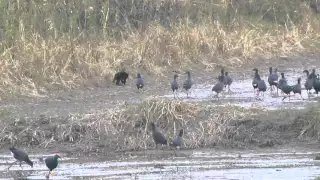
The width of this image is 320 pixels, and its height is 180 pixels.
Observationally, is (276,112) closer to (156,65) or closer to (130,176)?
(130,176)

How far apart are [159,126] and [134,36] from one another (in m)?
8.30

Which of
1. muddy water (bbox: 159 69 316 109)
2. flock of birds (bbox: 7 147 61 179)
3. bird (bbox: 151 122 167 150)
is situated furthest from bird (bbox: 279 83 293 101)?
flock of birds (bbox: 7 147 61 179)

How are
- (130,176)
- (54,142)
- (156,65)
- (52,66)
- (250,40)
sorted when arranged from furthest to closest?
1. (250,40)
2. (156,65)
3. (52,66)
4. (54,142)
5. (130,176)

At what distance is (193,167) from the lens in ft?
47.0

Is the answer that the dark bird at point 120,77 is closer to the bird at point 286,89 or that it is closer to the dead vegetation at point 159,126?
the bird at point 286,89

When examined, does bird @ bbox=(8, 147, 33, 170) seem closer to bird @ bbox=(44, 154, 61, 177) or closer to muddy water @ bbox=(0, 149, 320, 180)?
muddy water @ bbox=(0, 149, 320, 180)

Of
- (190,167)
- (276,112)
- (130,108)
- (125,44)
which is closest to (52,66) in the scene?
(125,44)

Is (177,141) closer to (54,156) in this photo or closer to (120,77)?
(54,156)

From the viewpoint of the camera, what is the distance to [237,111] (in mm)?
17109

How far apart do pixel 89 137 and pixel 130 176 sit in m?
2.87

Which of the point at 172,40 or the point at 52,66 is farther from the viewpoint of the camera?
the point at 172,40

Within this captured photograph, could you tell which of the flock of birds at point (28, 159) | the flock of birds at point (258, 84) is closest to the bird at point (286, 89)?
the flock of birds at point (258, 84)

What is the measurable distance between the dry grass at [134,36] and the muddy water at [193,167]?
5.62m

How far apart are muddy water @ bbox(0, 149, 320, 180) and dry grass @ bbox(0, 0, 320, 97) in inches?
221
